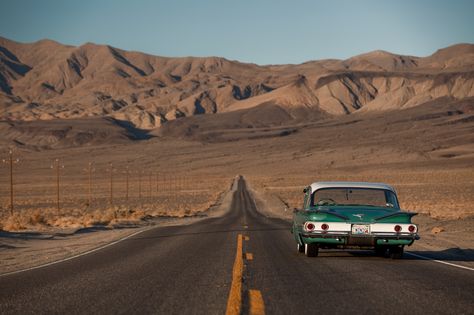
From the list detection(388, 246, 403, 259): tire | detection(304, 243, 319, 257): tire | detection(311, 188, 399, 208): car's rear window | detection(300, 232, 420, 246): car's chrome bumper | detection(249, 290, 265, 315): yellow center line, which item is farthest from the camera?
detection(311, 188, 399, 208): car's rear window

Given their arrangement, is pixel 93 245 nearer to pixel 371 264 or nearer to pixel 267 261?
pixel 267 261

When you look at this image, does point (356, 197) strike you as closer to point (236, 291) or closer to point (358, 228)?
point (358, 228)

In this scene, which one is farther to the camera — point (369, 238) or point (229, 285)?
point (369, 238)

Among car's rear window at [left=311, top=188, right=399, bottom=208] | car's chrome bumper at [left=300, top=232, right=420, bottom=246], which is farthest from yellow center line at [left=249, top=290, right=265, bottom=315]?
car's rear window at [left=311, top=188, right=399, bottom=208]

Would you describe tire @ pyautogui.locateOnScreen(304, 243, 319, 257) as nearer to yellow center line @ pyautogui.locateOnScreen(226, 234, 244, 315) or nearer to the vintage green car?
the vintage green car

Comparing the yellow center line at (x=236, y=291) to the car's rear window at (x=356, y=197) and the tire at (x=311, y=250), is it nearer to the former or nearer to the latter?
the tire at (x=311, y=250)

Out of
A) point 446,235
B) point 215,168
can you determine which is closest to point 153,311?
point 446,235

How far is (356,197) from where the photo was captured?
610 inches

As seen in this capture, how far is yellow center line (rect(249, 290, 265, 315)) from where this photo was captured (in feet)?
27.6

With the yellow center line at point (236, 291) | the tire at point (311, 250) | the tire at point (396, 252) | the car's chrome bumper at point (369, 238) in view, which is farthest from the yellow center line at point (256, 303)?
the tire at point (396, 252)

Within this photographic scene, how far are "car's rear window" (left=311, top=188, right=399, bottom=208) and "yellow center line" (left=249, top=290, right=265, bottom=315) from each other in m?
5.77

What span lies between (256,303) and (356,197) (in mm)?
7020

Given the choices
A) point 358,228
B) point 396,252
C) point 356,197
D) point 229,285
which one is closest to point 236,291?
point 229,285

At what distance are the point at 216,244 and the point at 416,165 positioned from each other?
13448cm
